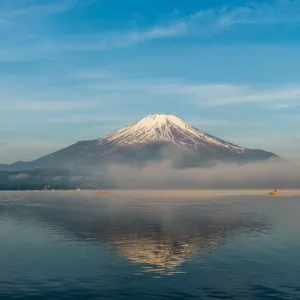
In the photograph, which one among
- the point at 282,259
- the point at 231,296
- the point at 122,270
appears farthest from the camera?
the point at 282,259

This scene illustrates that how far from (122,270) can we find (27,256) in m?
15.8

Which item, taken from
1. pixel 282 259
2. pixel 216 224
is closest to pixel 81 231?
pixel 216 224

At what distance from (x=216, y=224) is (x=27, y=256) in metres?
52.8

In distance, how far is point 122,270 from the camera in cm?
5694

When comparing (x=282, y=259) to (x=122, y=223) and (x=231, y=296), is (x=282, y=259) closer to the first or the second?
(x=231, y=296)

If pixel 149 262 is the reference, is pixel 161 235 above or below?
above

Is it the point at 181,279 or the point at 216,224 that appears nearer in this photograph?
the point at 181,279

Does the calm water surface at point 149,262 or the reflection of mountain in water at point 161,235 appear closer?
the calm water surface at point 149,262

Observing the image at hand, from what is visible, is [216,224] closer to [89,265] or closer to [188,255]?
[188,255]

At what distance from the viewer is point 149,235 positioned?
90.4 m

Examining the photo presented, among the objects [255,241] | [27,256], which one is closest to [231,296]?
[27,256]

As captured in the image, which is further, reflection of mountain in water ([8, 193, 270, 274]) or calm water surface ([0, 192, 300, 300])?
reflection of mountain in water ([8, 193, 270, 274])

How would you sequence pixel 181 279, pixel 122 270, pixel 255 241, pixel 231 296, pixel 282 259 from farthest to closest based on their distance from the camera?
pixel 255 241 → pixel 282 259 → pixel 122 270 → pixel 181 279 → pixel 231 296

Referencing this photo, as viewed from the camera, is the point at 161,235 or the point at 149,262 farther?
the point at 161,235
